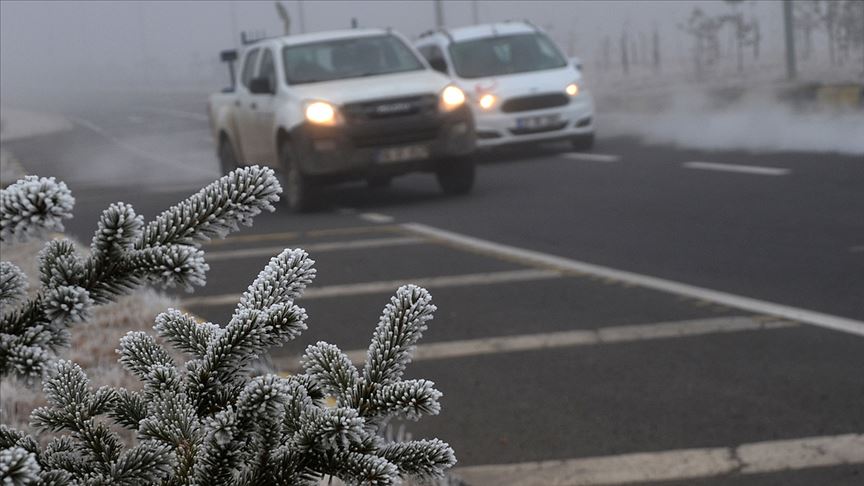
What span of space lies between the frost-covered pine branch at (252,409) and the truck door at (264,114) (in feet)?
43.4

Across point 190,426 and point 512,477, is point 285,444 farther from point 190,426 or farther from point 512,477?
point 512,477

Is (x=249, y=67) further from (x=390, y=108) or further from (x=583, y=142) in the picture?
(x=583, y=142)

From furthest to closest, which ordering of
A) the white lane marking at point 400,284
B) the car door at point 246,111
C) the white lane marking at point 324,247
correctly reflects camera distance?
the car door at point 246,111
the white lane marking at point 324,247
the white lane marking at point 400,284

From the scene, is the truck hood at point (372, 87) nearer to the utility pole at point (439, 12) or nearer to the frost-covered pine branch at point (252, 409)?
the frost-covered pine branch at point (252, 409)

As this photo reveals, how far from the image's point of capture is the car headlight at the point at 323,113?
14.7 metres

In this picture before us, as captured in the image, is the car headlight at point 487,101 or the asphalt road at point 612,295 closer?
the asphalt road at point 612,295

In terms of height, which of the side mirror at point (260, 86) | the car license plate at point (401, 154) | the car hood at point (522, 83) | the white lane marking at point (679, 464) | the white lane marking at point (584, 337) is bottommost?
the white lane marking at point (584, 337)

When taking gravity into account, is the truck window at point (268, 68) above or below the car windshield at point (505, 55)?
above

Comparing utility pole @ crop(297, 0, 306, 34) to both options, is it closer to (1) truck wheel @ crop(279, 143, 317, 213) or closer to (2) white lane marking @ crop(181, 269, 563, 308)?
(1) truck wheel @ crop(279, 143, 317, 213)

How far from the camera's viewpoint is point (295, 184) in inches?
592

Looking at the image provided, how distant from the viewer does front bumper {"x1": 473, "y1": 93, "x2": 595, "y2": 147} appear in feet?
65.0

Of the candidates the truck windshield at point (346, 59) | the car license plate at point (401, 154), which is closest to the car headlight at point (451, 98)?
the car license plate at point (401, 154)

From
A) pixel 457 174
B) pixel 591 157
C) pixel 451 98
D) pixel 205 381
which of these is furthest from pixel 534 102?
pixel 205 381

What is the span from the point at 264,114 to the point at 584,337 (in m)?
9.06
